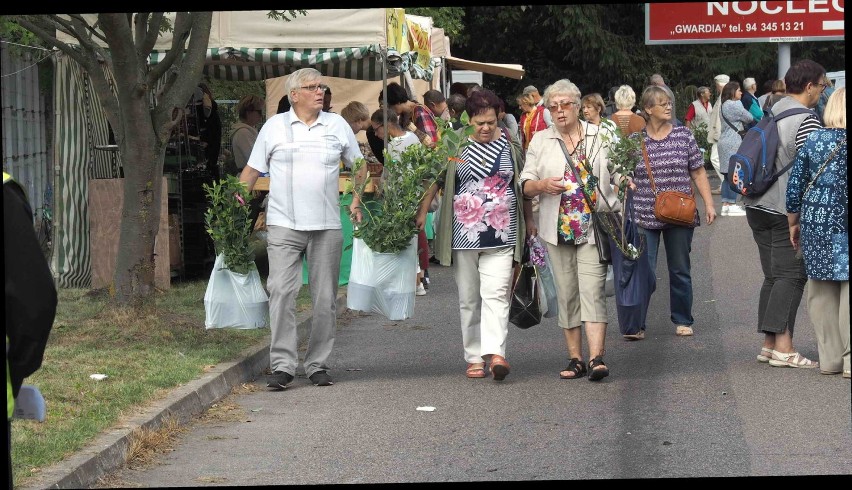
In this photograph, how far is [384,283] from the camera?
883 centimetres

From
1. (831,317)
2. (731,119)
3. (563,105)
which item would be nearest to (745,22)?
(731,119)

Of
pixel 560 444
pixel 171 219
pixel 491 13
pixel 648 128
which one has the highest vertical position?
pixel 491 13

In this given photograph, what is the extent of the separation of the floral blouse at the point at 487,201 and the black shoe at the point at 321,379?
3.87 ft

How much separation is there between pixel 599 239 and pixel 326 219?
5.51ft

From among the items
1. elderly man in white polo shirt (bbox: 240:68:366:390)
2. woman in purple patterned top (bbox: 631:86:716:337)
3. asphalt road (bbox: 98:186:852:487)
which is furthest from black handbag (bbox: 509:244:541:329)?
woman in purple patterned top (bbox: 631:86:716:337)

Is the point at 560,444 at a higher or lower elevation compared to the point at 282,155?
lower

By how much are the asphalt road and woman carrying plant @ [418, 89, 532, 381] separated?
1.28 feet

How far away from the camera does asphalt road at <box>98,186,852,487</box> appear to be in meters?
6.12

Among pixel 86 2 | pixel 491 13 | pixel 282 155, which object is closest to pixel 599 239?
pixel 282 155

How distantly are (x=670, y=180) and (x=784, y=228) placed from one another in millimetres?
1383

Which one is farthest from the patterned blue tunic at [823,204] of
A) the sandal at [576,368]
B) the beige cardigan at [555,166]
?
the sandal at [576,368]

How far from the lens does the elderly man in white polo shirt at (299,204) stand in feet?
27.1

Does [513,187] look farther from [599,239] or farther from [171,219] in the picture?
[171,219]

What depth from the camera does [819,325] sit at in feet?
25.9
